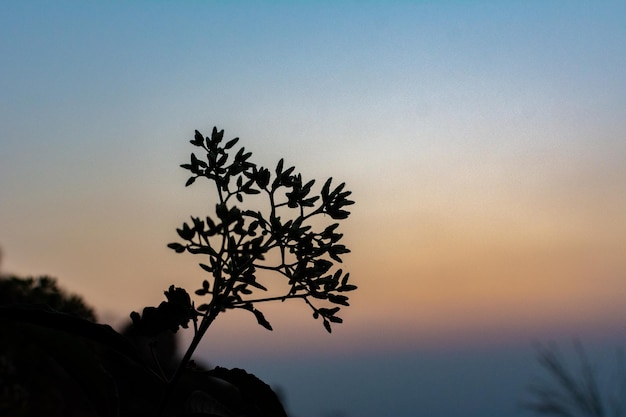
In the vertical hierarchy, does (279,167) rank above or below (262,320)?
above

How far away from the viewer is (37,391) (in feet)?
15.3

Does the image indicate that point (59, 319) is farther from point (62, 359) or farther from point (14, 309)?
point (62, 359)

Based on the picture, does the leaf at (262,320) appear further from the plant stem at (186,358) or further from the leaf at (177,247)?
the leaf at (177,247)

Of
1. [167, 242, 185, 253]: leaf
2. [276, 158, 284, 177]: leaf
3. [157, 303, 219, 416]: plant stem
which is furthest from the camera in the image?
[276, 158, 284, 177]: leaf

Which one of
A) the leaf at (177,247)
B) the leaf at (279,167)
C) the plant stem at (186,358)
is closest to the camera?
the plant stem at (186,358)

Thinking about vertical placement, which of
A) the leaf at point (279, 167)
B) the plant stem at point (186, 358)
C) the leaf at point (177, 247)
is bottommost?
the plant stem at point (186, 358)

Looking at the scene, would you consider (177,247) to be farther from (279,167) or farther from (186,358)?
(279,167)

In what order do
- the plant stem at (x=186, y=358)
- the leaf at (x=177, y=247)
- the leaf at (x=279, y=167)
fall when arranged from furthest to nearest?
the leaf at (x=279, y=167) < the leaf at (x=177, y=247) < the plant stem at (x=186, y=358)

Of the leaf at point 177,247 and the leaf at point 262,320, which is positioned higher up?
the leaf at point 177,247

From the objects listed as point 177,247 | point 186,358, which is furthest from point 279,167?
point 186,358

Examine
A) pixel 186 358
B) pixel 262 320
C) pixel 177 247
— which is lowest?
pixel 186 358

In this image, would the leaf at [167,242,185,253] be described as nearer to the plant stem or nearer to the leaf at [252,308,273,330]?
the plant stem

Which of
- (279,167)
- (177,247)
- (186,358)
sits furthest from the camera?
(279,167)

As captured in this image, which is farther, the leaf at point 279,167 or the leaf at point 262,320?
the leaf at point 279,167
